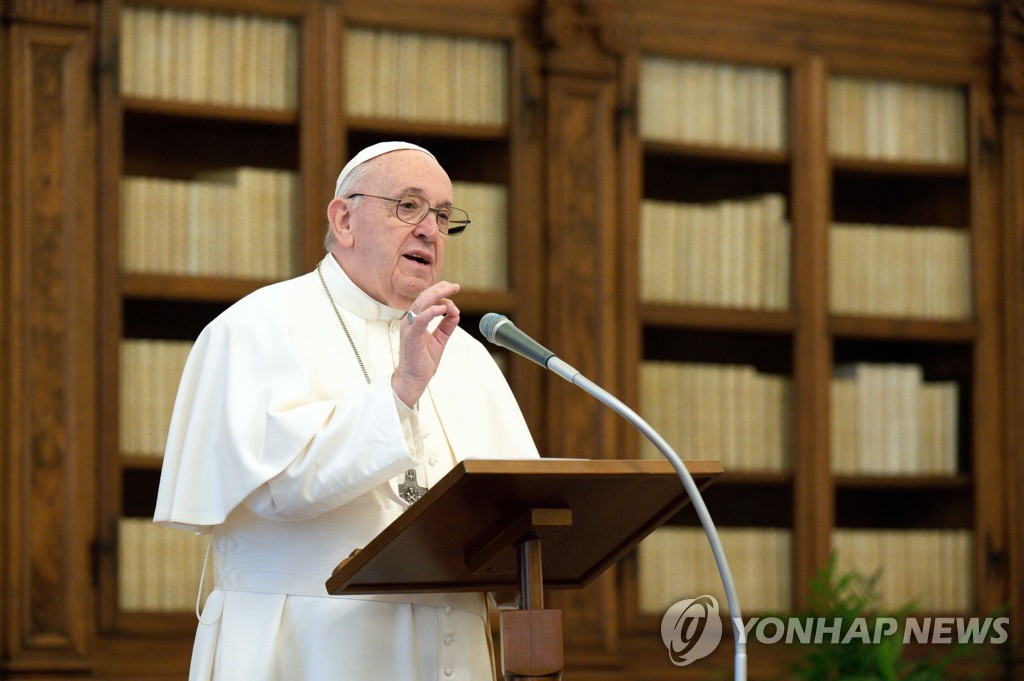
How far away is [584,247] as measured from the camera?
446 centimetres

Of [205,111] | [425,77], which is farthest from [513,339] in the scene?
[425,77]

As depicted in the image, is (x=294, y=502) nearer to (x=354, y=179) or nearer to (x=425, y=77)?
(x=354, y=179)

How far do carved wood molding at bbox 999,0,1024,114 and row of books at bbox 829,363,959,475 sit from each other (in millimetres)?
964

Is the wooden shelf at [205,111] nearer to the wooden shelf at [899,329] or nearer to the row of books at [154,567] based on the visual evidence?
the row of books at [154,567]

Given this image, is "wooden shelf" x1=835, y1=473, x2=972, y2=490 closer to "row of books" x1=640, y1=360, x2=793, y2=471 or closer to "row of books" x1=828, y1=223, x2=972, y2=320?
"row of books" x1=640, y1=360, x2=793, y2=471

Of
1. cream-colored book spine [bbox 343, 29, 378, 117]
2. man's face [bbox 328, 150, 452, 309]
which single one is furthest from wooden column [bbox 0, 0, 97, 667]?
man's face [bbox 328, 150, 452, 309]

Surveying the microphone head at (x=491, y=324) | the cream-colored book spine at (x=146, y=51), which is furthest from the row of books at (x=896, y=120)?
the microphone head at (x=491, y=324)

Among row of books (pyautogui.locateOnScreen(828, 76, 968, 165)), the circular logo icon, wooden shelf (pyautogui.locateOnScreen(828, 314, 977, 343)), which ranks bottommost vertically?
the circular logo icon

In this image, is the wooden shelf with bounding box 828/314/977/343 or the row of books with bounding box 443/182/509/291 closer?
the row of books with bounding box 443/182/509/291

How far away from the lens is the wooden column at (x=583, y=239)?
4.39 metres

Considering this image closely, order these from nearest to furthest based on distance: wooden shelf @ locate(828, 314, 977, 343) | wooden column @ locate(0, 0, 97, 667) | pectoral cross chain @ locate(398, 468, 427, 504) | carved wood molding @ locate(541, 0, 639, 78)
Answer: pectoral cross chain @ locate(398, 468, 427, 504) → wooden column @ locate(0, 0, 97, 667) → carved wood molding @ locate(541, 0, 639, 78) → wooden shelf @ locate(828, 314, 977, 343)

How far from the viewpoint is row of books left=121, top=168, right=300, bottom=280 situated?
4.11 meters

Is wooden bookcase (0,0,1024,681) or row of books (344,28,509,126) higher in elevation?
row of books (344,28,509,126)

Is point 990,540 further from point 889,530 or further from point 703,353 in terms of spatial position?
point 703,353
